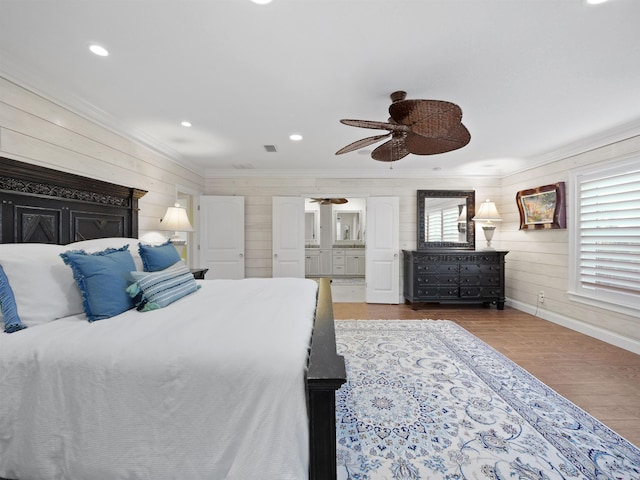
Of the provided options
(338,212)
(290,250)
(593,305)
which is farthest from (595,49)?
(338,212)

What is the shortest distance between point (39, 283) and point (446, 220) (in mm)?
5343

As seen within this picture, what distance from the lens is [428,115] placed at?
193 cm

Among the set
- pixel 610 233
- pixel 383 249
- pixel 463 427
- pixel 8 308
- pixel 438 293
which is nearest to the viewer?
pixel 8 308

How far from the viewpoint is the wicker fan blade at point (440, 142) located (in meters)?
2.01

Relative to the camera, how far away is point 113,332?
1.35 metres

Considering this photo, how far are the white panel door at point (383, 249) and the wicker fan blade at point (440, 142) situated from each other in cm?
260

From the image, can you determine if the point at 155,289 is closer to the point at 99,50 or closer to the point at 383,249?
the point at 99,50

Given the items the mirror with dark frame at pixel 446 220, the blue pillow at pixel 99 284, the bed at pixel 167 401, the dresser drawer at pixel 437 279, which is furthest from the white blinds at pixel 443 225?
the blue pillow at pixel 99 284

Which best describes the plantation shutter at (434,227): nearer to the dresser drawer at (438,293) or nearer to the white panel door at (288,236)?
the dresser drawer at (438,293)

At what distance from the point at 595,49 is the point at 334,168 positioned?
3.51 meters

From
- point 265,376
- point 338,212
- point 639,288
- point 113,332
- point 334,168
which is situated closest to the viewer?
point 265,376

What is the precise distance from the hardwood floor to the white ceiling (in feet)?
7.80

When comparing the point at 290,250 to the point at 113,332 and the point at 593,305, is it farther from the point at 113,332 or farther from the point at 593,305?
the point at 593,305

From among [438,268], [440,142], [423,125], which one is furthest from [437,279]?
[423,125]
